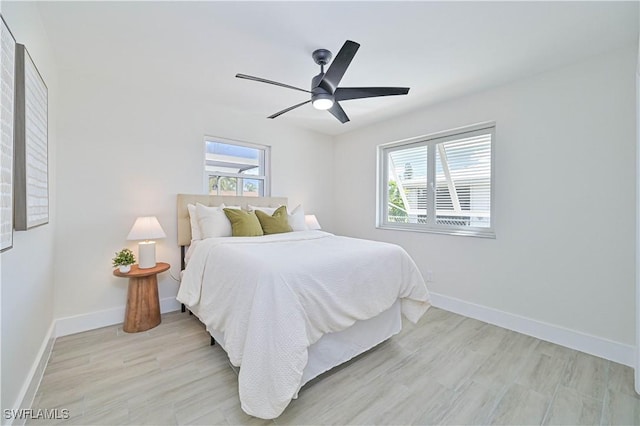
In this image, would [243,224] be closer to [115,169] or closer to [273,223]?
[273,223]

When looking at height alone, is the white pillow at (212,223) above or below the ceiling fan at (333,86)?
below

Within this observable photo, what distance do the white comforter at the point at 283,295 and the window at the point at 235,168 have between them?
4.17 ft

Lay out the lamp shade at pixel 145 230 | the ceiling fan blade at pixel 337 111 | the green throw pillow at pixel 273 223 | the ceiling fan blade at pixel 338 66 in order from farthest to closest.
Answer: the green throw pillow at pixel 273 223 < the lamp shade at pixel 145 230 < the ceiling fan blade at pixel 337 111 < the ceiling fan blade at pixel 338 66

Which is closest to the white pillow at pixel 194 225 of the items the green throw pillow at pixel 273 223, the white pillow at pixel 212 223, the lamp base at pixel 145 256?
the white pillow at pixel 212 223

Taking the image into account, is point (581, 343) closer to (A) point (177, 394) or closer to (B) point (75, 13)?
(A) point (177, 394)

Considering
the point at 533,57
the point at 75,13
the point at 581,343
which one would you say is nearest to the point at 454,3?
the point at 533,57

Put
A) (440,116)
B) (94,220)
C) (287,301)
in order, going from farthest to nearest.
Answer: (440,116) < (94,220) < (287,301)

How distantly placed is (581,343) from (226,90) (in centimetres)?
412

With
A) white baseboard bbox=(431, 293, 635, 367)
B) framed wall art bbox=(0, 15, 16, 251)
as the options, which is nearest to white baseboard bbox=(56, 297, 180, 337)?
framed wall art bbox=(0, 15, 16, 251)

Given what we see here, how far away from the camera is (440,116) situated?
327cm

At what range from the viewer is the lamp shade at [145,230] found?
2.62m

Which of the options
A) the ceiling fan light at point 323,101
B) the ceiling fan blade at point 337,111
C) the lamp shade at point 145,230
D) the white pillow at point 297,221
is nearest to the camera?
the ceiling fan light at point 323,101

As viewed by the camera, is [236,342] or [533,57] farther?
[533,57]

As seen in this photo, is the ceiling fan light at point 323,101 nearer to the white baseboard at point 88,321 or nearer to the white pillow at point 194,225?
the white pillow at point 194,225
